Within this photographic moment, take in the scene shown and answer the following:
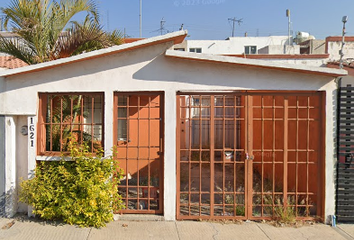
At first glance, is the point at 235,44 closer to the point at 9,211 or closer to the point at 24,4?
the point at 24,4

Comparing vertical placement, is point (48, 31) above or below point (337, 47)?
below

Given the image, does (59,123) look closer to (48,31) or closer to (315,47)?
(48,31)

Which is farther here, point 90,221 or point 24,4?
point 24,4

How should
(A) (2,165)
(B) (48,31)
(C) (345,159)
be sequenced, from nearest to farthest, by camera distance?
(C) (345,159) → (A) (2,165) → (B) (48,31)

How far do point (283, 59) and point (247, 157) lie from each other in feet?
29.3

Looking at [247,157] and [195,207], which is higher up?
[247,157]

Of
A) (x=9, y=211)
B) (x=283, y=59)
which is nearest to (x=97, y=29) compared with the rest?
(x=9, y=211)

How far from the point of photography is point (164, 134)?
577 cm

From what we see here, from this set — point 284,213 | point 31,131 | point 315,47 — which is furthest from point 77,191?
point 315,47

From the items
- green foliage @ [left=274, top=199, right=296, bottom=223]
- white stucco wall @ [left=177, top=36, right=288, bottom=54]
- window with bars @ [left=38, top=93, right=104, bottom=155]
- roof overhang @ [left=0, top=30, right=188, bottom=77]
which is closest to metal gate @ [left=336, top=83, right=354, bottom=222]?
green foliage @ [left=274, top=199, right=296, bottom=223]

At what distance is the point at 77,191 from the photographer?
5484 millimetres

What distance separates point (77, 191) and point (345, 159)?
4.97 meters

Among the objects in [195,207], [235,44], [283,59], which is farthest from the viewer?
[235,44]

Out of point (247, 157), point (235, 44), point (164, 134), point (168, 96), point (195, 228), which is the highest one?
point (235, 44)
